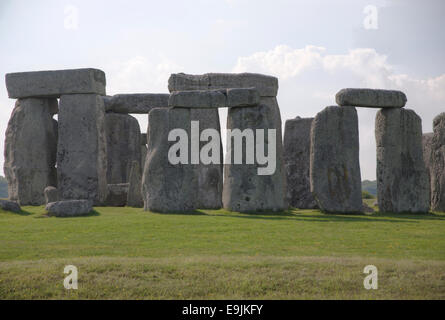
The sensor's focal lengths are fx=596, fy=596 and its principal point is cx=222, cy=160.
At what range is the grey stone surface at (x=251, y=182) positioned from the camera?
16391 millimetres

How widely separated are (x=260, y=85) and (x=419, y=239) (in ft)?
35.6

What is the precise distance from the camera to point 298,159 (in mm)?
20828

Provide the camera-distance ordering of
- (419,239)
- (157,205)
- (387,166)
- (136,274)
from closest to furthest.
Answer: (136,274) < (419,239) < (157,205) < (387,166)

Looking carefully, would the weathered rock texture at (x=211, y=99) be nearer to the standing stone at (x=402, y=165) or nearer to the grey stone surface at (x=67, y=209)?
the grey stone surface at (x=67, y=209)

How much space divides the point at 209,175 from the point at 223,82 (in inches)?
137

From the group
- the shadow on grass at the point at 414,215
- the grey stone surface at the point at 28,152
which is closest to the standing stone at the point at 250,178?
the shadow on grass at the point at 414,215

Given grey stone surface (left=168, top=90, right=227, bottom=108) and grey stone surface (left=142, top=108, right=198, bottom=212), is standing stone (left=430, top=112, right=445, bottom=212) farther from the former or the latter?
grey stone surface (left=142, top=108, right=198, bottom=212)

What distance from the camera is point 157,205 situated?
53.5 feet

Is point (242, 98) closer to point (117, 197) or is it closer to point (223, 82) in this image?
point (223, 82)

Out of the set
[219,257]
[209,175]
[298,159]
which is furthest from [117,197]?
[219,257]

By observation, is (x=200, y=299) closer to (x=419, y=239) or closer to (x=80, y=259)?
(x=80, y=259)

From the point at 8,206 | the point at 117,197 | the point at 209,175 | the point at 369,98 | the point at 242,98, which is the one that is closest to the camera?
the point at 8,206

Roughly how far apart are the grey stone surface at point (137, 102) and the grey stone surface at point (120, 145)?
1.40 ft

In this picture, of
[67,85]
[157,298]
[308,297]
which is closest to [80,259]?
[157,298]
